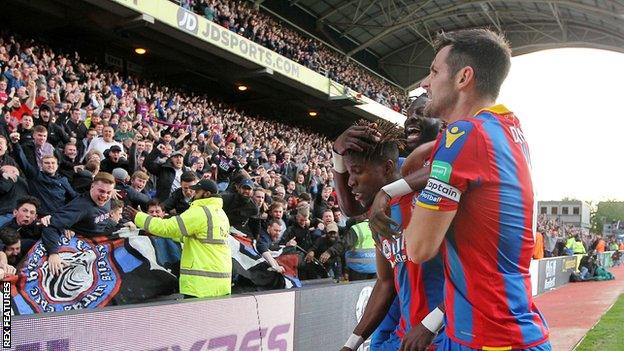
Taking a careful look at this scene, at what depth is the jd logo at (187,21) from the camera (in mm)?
18938

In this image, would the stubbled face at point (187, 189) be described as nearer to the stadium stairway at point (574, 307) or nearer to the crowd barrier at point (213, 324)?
the crowd barrier at point (213, 324)

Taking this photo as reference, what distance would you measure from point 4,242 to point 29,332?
185 cm

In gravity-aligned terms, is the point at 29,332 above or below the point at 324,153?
below

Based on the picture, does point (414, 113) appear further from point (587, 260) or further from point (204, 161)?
point (587, 260)

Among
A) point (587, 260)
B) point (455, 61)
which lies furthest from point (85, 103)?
point (587, 260)

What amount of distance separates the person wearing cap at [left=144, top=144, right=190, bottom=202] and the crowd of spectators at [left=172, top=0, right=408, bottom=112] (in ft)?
37.2

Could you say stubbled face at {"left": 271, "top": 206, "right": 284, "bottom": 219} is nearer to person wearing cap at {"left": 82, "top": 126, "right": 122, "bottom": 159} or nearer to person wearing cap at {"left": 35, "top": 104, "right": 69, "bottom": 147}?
person wearing cap at {"left": 82, "top": 126, "right": 122, "bottom": 159}

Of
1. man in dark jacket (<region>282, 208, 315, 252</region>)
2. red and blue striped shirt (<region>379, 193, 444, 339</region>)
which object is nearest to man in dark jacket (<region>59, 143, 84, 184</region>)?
man in dark jacket (<region>282, 208, 315, 252</region>)

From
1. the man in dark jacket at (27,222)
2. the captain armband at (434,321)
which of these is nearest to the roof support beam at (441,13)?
the man in dark jacket at (27,222)

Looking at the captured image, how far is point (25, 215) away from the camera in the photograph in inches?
206

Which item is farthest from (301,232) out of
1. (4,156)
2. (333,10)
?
(333,10)

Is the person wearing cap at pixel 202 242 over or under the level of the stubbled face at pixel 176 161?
under

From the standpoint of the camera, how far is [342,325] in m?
6.12

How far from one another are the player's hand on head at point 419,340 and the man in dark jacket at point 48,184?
5457 millimetres
